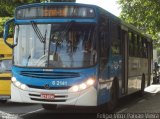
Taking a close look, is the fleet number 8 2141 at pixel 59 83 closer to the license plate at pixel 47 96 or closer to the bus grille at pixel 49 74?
the bus grille at pixel 49 74

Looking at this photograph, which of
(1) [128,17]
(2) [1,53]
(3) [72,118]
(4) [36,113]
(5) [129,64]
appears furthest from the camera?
(1) [128,17]

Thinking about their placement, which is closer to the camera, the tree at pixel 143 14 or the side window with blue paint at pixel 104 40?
the side window with blue paint at pixel 104 40

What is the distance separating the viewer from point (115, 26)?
615 inches

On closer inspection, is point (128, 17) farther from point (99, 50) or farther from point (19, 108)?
point (99, 50)

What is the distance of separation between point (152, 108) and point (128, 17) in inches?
909

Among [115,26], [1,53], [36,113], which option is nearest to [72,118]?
[36,113]

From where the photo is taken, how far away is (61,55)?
12.7m

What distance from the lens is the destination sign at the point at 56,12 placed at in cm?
1309

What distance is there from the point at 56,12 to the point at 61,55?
1246 millimetres

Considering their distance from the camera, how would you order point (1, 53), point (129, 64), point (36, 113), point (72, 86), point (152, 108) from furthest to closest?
point (1, 53) → point (129, 64) → point (152, 108) → point (36, 113) → point (72, 86)

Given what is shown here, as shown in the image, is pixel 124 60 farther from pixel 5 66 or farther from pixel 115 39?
pixel 5 66

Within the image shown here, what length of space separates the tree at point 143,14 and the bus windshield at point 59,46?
23385 mm

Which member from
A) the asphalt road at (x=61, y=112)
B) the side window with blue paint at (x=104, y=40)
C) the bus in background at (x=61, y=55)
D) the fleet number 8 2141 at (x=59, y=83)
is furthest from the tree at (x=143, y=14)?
the fleet number 8 2141 at (x=59, y=83)

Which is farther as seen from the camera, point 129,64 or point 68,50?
point 129,64
